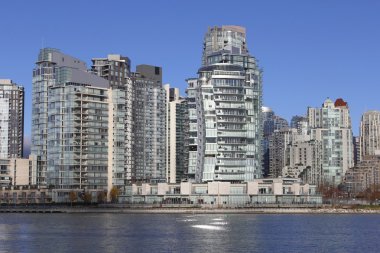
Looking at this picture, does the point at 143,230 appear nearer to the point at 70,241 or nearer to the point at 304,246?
the point at 70,241

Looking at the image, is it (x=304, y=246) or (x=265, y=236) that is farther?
(x=265, y=236)

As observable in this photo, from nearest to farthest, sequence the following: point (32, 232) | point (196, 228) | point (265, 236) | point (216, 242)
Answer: point (216, 242)
point (265, 236)
point (32, 232)
point (196, 228)

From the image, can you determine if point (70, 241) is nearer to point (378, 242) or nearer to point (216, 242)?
point (216, 242)

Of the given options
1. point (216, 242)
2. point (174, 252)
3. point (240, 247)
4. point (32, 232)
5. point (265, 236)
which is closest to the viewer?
point (174, 252)

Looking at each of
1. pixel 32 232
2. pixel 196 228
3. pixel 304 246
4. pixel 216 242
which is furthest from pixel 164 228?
pixel 304 246

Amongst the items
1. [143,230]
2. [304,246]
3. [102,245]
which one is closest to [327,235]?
[304,246]

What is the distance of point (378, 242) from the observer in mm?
137000

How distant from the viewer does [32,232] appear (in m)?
157

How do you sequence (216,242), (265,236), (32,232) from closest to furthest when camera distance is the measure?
(216,242) < (265,236) < (32,232)

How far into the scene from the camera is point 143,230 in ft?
532

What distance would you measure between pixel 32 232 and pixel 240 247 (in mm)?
51049

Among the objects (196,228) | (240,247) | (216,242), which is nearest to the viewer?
(240,247)

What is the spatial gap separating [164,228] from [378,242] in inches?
1932

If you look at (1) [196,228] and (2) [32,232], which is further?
(1) [196,228]
